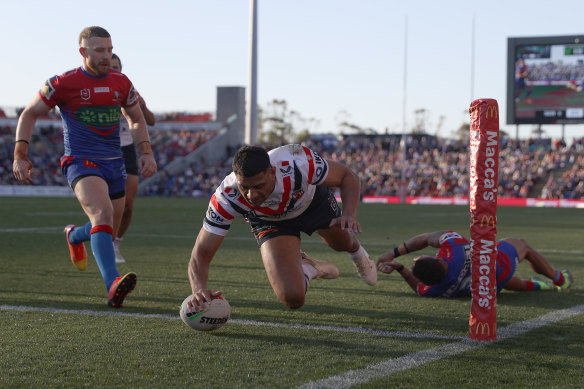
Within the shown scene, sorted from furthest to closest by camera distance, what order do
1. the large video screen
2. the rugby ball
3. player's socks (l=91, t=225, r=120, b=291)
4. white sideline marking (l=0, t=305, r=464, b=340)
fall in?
the large video screen → player's socks (l=91, t=225, r=120, b=291) → white sideline marking (l=0, t=305, r=464, b=340) → the rugby ball

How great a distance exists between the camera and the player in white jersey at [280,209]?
170 inches

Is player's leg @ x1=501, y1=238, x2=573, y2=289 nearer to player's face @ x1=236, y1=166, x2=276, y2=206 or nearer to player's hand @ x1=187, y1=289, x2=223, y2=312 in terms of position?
player's face @ x1=236, y1=166, x2=276, y2=206

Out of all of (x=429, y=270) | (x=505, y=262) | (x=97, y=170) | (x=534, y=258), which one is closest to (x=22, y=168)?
(x=97, y=170)

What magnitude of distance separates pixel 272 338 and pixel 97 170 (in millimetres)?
2519

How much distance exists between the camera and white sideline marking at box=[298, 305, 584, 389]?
3.50 m

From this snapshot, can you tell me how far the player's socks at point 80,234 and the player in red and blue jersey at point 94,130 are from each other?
1.32 ft

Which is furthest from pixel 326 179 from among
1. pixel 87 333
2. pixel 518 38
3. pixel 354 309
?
pixel 518 38

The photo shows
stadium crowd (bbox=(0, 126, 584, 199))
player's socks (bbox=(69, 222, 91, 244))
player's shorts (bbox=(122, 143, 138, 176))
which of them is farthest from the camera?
stadium crowd (bbox=(0, 126, 584, 199))

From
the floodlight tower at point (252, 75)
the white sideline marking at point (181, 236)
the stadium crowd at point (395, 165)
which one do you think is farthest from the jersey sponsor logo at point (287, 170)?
the stadium crowd at point (395, 165)

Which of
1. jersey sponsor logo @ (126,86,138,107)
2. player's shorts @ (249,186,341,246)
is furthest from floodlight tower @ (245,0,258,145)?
player's shorts @ (249,186,341,246)

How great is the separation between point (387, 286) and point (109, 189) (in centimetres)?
270

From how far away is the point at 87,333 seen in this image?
4629mm

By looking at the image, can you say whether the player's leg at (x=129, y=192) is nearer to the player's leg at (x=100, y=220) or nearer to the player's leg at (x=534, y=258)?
the player's leg at (x=100, y=220)

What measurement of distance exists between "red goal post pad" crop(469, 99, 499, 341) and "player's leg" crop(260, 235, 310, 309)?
3.89 feet
